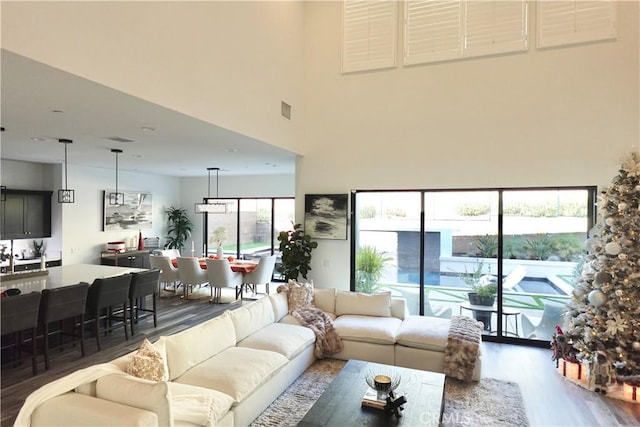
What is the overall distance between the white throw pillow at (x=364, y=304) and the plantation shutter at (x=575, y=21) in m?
4.30

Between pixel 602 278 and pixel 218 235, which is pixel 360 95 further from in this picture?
pixel 218 235

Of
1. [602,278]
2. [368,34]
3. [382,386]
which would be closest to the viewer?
[382,386]

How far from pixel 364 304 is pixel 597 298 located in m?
2.73

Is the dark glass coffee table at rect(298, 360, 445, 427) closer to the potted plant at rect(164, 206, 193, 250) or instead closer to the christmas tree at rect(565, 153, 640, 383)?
the christmas tree at rect(565, 153, 640, 383)

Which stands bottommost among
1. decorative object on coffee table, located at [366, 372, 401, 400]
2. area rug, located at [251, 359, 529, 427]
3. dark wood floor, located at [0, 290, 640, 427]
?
dark wood floor, located at [0, 290, 640, 427]

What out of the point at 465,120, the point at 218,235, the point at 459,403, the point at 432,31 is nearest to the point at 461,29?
the point at 432,31

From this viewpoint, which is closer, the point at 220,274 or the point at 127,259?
the point at 220,274

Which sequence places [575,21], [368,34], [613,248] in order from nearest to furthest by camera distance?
1. [613,248]
2. [575,21]
3. [368,34]

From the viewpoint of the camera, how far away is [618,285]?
3.95m

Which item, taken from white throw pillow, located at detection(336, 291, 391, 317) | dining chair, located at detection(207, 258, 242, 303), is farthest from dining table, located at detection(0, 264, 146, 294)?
white throw pillow, located at detection(336, 291, 391, 317)

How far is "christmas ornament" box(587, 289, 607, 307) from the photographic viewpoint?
13.1 ft

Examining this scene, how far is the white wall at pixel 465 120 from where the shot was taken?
194 inches

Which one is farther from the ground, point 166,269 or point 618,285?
point 618,285

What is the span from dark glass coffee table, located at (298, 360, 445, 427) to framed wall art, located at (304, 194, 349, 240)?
308 cm
